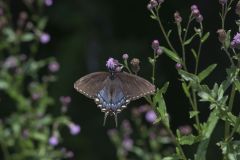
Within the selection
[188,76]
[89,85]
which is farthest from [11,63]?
[188,76]

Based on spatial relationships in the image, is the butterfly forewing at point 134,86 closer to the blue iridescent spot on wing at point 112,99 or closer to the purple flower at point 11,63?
the blue iridescent spot on wing at point 112,99

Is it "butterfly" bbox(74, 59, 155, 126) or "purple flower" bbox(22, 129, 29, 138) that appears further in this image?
"purple flower" bbox(22, 129, 29, 138)

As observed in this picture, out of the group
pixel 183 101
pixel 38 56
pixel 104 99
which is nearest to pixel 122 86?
pixel 104 99

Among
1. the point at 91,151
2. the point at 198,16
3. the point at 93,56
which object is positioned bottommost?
the point at 198,16

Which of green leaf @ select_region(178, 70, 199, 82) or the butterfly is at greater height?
the butterfly

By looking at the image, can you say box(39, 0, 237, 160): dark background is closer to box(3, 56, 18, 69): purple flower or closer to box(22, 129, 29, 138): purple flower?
box(3, 56, 18, 69): purple flower

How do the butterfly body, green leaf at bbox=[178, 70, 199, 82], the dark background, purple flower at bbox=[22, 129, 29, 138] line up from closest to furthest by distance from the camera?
green leaf at bbox=[178, 70, 199, 82], the butterfly body, purple flower at bbox=[22, 129, 29, 138], the dark background

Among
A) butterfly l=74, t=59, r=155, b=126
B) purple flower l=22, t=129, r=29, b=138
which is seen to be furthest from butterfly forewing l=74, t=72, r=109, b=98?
purple flower l=22, t=129, r=29, b=138

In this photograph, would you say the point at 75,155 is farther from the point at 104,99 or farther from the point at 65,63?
the point at 104,99
